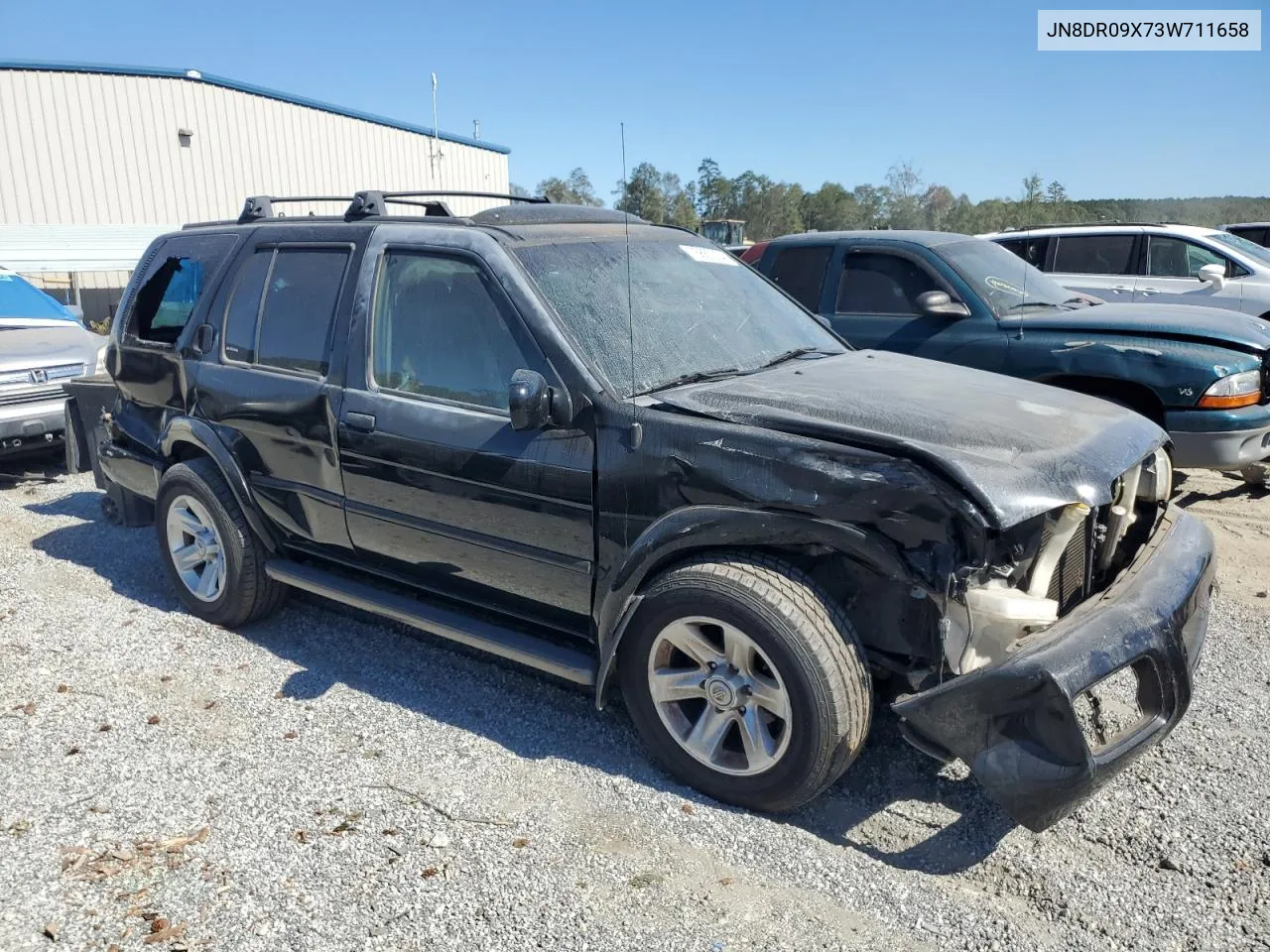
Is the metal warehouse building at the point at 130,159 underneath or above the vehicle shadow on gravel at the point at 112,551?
above

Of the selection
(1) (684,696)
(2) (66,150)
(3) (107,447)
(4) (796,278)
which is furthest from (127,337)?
(2) (66,150)

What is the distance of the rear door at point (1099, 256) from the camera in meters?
9.72

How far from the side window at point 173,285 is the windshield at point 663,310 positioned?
2061mm

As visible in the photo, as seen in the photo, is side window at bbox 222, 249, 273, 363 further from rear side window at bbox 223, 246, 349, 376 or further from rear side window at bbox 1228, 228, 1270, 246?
rear side window at bbox 1228, 228, 1270, 246

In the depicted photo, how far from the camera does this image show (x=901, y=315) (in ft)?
22.4

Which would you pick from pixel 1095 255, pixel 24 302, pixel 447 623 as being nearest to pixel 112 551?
pixel 447 623

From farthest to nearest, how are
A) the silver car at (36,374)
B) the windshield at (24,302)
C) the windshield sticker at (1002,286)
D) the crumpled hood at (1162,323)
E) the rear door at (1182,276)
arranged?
the rear door at (1182,276) → the windshield at (24,302) → the silver car at (36,374) → the windshield sticker at (1002,286) → the crumpled hood at (1162,323)

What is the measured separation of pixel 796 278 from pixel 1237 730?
4.57 metres

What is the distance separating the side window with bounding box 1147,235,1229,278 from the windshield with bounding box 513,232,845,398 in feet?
22.7

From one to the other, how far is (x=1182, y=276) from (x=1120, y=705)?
7.58 m

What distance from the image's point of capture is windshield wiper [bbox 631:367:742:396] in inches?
138

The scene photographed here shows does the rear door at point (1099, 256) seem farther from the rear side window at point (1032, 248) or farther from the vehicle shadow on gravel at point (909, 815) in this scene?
the vehicle shadow on gravel at point (909, 815)

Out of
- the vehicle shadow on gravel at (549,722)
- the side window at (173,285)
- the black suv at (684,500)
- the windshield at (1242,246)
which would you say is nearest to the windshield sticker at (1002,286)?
the black suv at (684,500)

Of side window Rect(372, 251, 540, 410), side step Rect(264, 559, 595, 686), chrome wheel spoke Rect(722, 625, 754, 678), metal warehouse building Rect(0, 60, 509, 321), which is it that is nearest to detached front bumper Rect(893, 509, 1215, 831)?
chrome wheel spoke Rect(722, 625, 754, 678)
